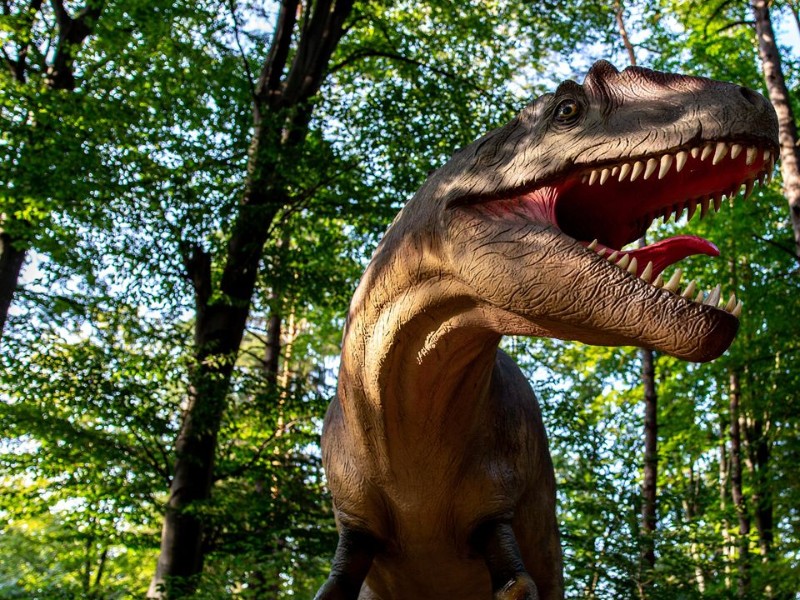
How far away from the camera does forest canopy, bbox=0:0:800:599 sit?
332 inches

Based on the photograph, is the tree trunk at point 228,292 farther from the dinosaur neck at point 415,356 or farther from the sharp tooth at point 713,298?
the sharp tooth at point 713,298

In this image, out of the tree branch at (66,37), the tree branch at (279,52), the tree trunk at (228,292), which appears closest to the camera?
the tree trunk at (228,292)

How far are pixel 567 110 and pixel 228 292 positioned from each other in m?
7.60

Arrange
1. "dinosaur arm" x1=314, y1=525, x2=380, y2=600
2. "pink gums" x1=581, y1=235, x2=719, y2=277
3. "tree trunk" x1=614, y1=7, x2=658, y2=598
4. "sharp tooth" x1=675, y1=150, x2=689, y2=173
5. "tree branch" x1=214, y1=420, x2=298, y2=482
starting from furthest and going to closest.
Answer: "tree branch" x1=214, y1=420, x2=298, y2=482 → "tree trunk" x1=614, y1=7, x2=658, y2=598 → "dinosaur arm" x1=314, y1=525, x2=380, y2=600 → "pink gums" x1=581, y1=235, x2=719, y2=277 → "sharp tooth" x1=675, y1=150, x2=689, y2=173

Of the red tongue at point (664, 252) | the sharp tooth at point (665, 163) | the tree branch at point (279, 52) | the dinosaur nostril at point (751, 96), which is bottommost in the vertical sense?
the red tongue at point (664, 252)

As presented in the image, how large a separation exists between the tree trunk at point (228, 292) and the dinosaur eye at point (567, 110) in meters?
6.50

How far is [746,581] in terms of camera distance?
10633 millimetres

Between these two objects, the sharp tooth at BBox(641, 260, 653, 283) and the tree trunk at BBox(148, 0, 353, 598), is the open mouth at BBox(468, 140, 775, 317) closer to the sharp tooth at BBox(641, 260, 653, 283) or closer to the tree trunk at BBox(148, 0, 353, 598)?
the sharp tooth at BBox(641, 260, 653, 283)

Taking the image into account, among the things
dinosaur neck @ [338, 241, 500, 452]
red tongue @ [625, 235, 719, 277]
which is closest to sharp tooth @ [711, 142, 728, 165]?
red tongue @ [625, 235, 719, 277]

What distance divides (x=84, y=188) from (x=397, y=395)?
22.3 feet

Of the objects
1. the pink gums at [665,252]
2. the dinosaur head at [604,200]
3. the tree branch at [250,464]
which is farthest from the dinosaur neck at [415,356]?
the tree branch at [250,464]

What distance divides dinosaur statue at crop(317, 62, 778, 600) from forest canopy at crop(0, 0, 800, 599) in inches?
186

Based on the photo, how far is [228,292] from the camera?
9477 mm

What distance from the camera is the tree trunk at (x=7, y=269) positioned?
10.9 m
